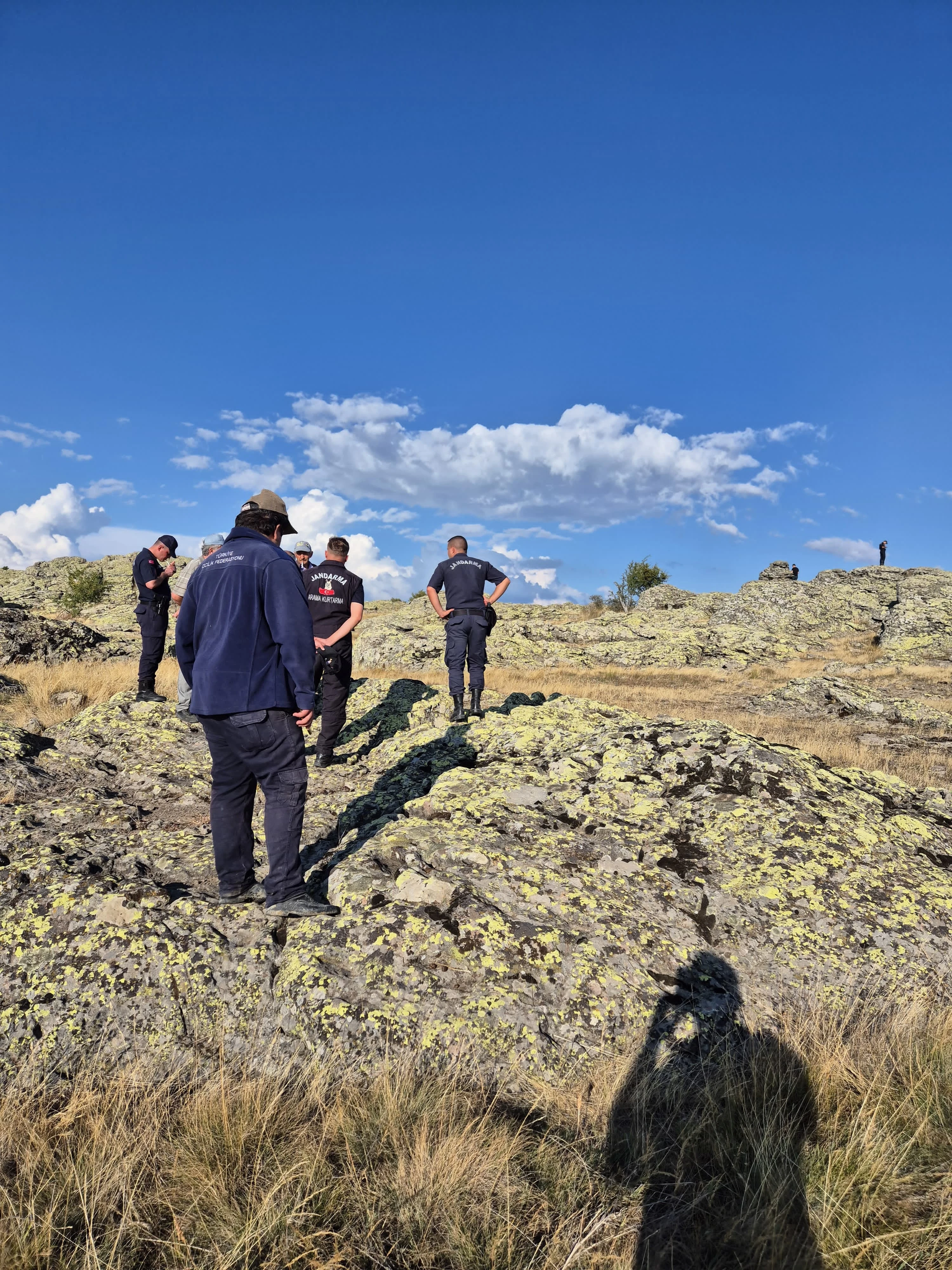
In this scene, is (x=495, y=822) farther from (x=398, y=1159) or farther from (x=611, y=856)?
(x=398, y=1159)

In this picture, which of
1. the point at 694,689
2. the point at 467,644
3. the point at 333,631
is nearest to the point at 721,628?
the point at 694,689

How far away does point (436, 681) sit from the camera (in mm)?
17047

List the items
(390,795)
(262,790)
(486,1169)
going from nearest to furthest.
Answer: (486,1169) < (262,790) < (390,795)

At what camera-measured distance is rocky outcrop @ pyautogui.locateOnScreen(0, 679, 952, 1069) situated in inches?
126

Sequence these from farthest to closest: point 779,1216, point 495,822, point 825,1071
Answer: point 495,822
point 825,1071
point 779,1216

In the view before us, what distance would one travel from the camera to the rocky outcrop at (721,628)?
2562cm

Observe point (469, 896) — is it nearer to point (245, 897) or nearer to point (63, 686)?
point (245, 897)

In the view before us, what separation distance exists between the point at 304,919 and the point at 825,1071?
2.91 meters

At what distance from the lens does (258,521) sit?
177 inches

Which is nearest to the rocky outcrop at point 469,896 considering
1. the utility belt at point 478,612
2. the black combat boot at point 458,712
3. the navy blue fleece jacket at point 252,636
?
the black combat boot at point 458,712

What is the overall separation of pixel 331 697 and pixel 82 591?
43596 mm

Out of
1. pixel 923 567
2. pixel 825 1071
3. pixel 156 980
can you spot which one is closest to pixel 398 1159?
pixel 156 980

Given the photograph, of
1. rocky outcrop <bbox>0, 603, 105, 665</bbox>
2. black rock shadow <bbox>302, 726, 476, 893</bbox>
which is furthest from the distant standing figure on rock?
rocky outcrop <bbox>0, 603, 105, 665</bbox>

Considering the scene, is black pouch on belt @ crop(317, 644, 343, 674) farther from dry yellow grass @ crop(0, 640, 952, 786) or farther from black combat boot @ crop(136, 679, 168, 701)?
dry yellow grass @ crop(0, 640, 952, 786)
